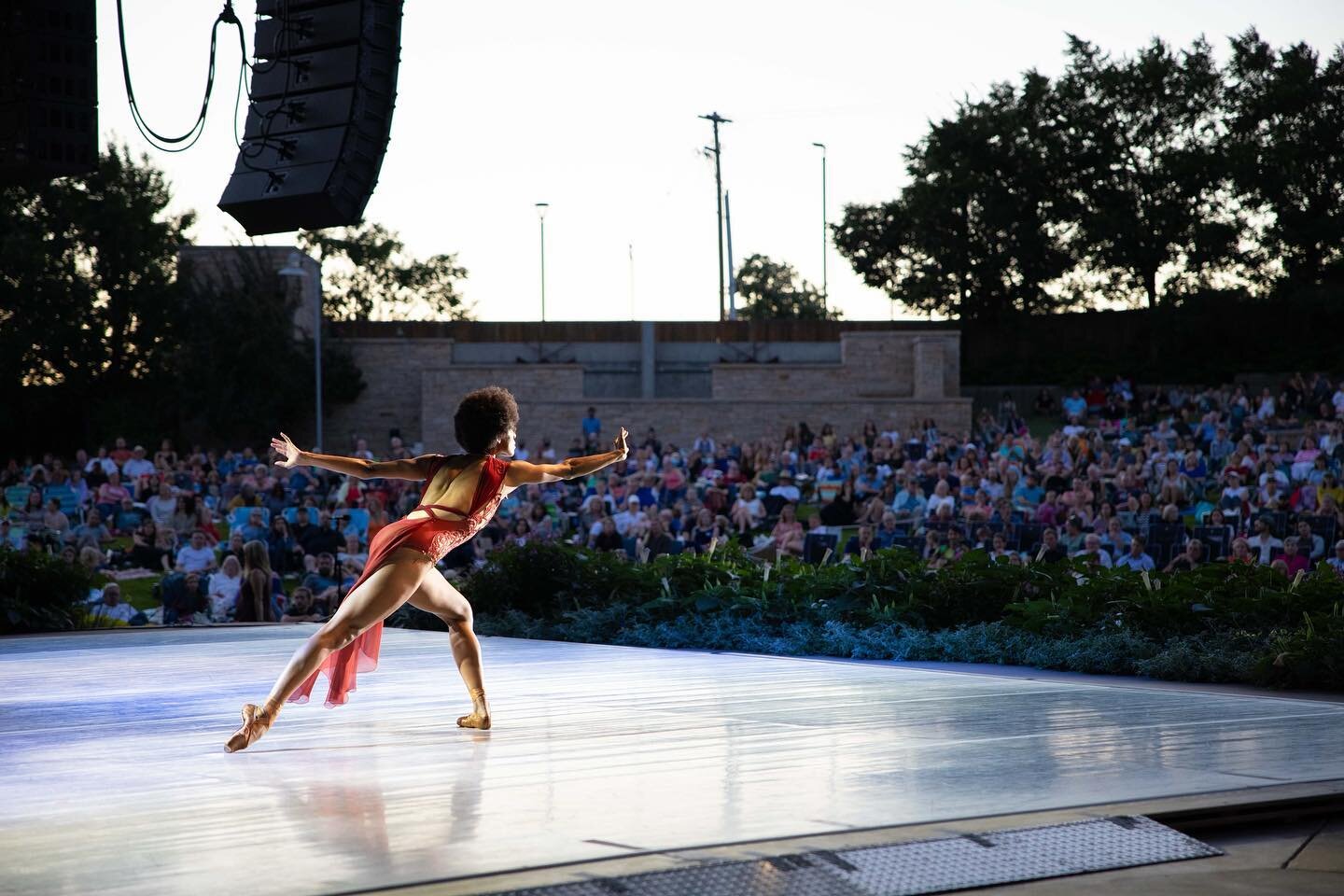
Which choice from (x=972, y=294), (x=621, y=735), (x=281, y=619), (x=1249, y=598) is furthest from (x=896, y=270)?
(x=621, y=735)

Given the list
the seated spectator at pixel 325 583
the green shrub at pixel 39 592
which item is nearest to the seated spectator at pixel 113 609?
the green shrub at pixel 39 592

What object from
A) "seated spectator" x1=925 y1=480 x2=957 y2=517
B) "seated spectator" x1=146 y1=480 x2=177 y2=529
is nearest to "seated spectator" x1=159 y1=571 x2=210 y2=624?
"seated spectator" x1=146 y1=480 x2=177 y2=529

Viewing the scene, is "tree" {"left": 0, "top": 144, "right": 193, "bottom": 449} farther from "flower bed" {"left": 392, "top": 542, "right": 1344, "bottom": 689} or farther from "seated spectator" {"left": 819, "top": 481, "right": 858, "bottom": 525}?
"flower bed" {"left": 392, "top": 542, "right": 1344, "bottom": 689}

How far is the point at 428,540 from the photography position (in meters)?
6.27

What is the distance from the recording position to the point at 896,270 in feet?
147

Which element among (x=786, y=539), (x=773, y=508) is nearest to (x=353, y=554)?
(x=786, y=539)

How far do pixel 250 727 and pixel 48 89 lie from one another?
681 cm

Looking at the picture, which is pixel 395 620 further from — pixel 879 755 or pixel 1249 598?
pixel 879 755

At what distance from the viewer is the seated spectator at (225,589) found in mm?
13945

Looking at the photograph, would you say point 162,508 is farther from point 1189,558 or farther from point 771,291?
point 771,291

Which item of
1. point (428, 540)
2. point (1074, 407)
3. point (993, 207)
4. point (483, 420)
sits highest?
point (993, 207)

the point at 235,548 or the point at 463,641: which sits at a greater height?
the point at 463,641

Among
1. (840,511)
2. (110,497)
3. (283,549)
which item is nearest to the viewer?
(283,549)

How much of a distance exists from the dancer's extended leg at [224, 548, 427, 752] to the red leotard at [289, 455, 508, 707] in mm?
48
